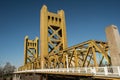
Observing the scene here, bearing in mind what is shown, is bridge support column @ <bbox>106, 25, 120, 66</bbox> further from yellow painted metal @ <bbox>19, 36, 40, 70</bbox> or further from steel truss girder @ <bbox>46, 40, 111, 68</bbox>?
yellow painted metal @ <bbox>19, 36, 40, 70</bbox>

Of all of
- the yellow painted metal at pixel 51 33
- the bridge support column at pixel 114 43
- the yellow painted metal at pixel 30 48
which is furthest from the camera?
the yellow painted metal at pixel 30 48

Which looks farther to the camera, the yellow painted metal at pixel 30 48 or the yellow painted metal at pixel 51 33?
the yellow painted metal at pixel 30 48

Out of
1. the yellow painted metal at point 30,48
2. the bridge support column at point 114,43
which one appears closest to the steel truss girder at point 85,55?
the bridge support column at point 114,43

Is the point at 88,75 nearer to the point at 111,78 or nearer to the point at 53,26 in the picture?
the point at 111,78

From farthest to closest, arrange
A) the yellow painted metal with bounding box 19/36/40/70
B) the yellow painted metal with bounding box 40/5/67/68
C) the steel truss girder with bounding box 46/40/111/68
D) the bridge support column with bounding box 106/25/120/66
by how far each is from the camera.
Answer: the yellow painted metal with bounding box 19/36/40/70
the yellow painted metal with bounding box 40/5/67/68
the steel truss girder with bounding box 46/40/111/68
the bridge support column with bounding box 106/25/120/66

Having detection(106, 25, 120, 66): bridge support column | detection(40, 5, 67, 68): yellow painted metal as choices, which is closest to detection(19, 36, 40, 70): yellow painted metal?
detection(40, 5, 67, 68): yellow painted metal

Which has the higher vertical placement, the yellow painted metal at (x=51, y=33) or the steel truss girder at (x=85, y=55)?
the yellow painted metal at (x=51, y=33)

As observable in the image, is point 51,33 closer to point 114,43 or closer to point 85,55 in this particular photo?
point 85,55

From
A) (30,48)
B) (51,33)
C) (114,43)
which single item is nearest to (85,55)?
(114,43)

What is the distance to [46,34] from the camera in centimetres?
3503

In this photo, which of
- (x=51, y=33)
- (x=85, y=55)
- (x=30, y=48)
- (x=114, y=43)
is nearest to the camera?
(x=114, y=43)

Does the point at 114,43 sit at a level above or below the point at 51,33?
below

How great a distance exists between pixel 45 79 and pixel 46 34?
13.1 m

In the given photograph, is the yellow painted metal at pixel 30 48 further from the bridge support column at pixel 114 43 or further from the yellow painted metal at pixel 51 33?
the bridge support column at pixel 114 43
